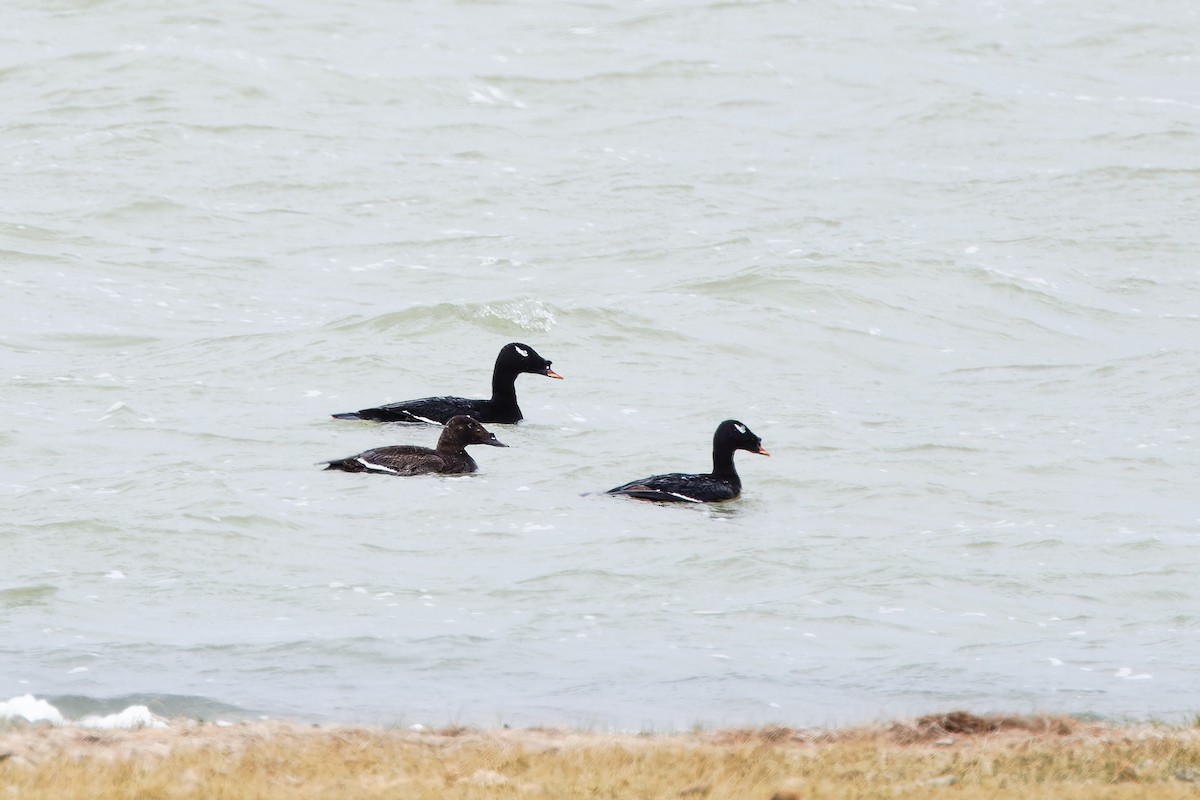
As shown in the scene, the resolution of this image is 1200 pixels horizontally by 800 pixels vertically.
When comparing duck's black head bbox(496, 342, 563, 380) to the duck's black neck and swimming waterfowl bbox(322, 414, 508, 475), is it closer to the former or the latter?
the duck's black neck

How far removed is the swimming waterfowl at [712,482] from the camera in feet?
52.1

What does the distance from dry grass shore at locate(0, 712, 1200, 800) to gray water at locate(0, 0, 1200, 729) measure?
837 mm

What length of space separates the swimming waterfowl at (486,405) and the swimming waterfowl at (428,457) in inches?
52.7

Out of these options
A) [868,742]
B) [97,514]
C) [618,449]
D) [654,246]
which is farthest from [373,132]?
[868,742]

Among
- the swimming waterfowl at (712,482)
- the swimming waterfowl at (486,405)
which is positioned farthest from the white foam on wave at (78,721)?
the swimming waterfowl at (486,405)

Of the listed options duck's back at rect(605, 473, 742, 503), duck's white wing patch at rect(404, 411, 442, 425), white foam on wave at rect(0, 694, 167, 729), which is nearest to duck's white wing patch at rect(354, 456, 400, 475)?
duck's back at rect(605, 473, 742, 503)

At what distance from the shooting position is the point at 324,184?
1253 inches

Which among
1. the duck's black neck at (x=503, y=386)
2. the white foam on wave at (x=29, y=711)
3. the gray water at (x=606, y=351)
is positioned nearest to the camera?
the white foam on wave at (x=29, y=711)

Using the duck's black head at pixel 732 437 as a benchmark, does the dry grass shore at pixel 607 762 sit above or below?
below

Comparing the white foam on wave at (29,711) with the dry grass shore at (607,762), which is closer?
the dry grass shore at (607,762)

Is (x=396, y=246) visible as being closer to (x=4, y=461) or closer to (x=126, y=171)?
(x=126, y=171)

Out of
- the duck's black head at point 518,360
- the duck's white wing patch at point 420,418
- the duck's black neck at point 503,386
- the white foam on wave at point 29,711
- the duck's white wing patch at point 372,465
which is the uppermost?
the duck's black head at point 518,360

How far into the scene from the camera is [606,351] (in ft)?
76.5

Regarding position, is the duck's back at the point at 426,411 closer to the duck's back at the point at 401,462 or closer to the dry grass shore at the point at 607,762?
the duck's back at the point at 401,462
